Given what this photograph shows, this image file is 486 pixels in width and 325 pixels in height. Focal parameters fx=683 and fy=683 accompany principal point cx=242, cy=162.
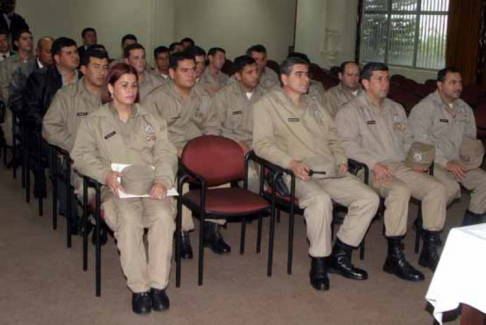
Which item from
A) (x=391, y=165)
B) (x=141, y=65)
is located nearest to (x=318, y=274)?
(x=391, y=165)

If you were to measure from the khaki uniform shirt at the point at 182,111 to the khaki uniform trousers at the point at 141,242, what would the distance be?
50.0 inches

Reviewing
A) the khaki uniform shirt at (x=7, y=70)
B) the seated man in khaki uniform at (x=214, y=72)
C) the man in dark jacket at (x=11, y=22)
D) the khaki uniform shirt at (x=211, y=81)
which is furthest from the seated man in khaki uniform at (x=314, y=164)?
the man in dark jacket at (x=11, y=22)

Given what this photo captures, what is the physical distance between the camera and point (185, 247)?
4.47 meters

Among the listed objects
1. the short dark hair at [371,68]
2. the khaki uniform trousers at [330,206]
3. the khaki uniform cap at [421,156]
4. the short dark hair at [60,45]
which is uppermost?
the short dark hair at [60,45]

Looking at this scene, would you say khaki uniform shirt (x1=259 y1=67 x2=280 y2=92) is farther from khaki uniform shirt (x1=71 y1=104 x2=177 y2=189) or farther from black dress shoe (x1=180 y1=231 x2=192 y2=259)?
khaki uniform shirt (x1=71 y1=104 x2=177 y2=189)

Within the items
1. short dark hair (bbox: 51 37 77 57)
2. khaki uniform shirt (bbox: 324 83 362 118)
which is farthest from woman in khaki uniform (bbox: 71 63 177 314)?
khaki uniform shirt (bbox: 324 83 362 118)

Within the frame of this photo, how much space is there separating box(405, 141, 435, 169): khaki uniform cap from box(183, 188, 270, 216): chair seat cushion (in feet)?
3.64

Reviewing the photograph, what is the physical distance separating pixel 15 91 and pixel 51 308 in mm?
2870

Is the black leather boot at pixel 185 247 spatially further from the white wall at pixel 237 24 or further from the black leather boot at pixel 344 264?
the white wall at pixel 237 24

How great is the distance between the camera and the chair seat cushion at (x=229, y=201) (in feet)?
13.0

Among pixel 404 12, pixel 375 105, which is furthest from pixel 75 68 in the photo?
pixel 404 12

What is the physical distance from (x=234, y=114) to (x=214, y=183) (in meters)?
1.13

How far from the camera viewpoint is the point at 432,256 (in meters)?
4.46

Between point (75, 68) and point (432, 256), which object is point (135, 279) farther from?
point (75, 68)
